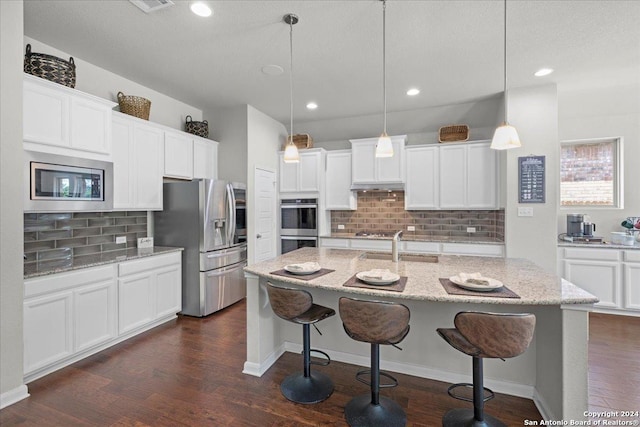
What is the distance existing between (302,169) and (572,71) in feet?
12.1

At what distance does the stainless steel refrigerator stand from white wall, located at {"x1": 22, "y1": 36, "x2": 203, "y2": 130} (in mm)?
1068

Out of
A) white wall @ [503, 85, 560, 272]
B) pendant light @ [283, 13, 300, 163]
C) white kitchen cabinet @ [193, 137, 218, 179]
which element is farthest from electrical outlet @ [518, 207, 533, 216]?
white kitchen cabinet @ [193, 137, 218, 179]

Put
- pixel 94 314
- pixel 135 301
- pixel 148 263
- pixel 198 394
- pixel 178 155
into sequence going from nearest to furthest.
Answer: pixel 198 394
pixel 94 314
pixel 135 301
pixel 148 263
pixel 178 155

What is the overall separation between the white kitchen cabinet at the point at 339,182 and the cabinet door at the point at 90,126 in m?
3.15

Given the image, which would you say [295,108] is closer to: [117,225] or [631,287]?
[117,225]

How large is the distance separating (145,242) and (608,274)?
5.72 metres

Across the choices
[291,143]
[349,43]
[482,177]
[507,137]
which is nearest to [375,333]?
[507,137]

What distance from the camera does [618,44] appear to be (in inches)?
111

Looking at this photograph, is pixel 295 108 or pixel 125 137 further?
pixel 295 108

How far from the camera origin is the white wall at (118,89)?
306 centimetres

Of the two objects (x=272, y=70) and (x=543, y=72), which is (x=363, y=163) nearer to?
(x=272, y=70)

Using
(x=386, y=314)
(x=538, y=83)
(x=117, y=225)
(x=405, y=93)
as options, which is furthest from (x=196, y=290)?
(x=538, y=83)

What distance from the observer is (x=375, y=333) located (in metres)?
1.77

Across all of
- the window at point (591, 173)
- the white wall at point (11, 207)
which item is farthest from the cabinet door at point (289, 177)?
the window at point (591, 173)
